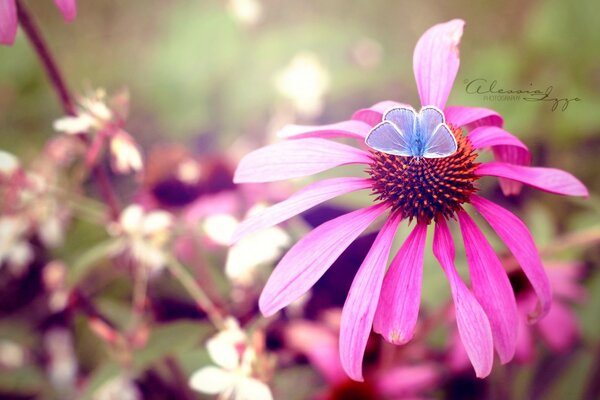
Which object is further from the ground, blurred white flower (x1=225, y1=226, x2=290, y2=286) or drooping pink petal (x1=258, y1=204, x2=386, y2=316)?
blurred white flower (x1=225, y1=226, x2=290, y2=286)

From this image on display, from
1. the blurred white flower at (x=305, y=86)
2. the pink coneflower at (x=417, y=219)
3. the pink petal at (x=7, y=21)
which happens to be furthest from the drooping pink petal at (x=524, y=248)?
the blurred white flower at (x=305, y=86)

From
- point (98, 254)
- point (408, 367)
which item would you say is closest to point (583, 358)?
point (408, 367)

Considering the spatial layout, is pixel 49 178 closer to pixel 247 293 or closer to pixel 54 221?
pixel 54 221

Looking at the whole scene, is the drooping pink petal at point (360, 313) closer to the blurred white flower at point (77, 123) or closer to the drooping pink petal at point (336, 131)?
the drooping pink petal at point (336, 131)

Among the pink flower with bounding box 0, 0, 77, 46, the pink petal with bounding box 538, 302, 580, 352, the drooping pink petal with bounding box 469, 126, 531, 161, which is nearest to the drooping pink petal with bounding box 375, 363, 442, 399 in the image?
the pink petal with bounding box 538, 302, 580, 352

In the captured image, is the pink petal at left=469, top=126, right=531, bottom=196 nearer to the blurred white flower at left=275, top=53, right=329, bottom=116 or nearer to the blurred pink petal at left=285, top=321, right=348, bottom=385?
the blurred pink petal at left=285, top=321, right=348, bottom=385

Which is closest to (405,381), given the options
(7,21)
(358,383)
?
(358,383)
